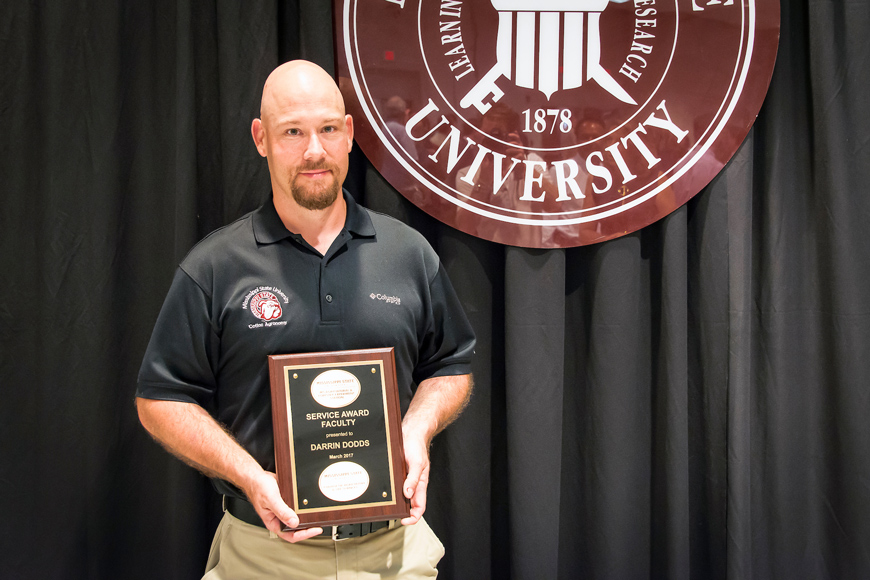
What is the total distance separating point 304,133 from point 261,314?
372 millimetres

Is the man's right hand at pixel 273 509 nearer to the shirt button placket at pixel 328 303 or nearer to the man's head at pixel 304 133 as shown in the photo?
the shirt button placket at pixel 328 303

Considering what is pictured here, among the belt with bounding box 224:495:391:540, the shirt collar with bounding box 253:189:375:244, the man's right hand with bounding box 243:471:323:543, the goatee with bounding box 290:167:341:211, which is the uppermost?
the goatee with bounding box 290:167:341:211

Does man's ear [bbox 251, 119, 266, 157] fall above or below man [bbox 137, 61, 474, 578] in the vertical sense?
above

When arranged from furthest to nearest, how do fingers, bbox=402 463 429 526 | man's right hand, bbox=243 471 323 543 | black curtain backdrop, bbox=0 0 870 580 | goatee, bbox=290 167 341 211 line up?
black curtain backdrop, bbox=0 0 870 580 < goatee, bbox=290 167 341 211 < fingers, bbox=402 463 429 526 < man's right hand, bbox=243 471 323 543

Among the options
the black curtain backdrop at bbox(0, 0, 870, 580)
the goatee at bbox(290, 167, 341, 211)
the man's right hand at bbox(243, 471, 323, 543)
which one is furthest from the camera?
the black curtain backdrop at bbox(0, 0, 870, 580)

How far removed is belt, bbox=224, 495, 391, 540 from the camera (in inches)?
49.5

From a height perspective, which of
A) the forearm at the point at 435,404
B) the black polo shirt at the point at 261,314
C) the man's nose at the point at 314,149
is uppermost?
the man's nose at the point at 314,149

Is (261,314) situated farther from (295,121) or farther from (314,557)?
(314,557)

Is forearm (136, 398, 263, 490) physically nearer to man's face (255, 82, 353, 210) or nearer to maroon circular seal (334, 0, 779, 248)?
man's face (255, 82, 353, 210)

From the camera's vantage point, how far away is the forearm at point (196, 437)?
1.21 meters

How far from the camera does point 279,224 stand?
1.35m

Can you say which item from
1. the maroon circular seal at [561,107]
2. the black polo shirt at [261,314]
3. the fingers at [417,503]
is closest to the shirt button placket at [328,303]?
the black polo shirt at [261,314]

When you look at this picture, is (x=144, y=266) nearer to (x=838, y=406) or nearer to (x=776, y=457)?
(x=776, y=457)

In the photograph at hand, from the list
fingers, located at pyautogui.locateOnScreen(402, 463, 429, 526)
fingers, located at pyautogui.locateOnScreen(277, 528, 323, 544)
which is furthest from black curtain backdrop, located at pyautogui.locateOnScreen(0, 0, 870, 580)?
fingers, located at pyautogui.locateOnScreen(277, 528, 323, 544)
